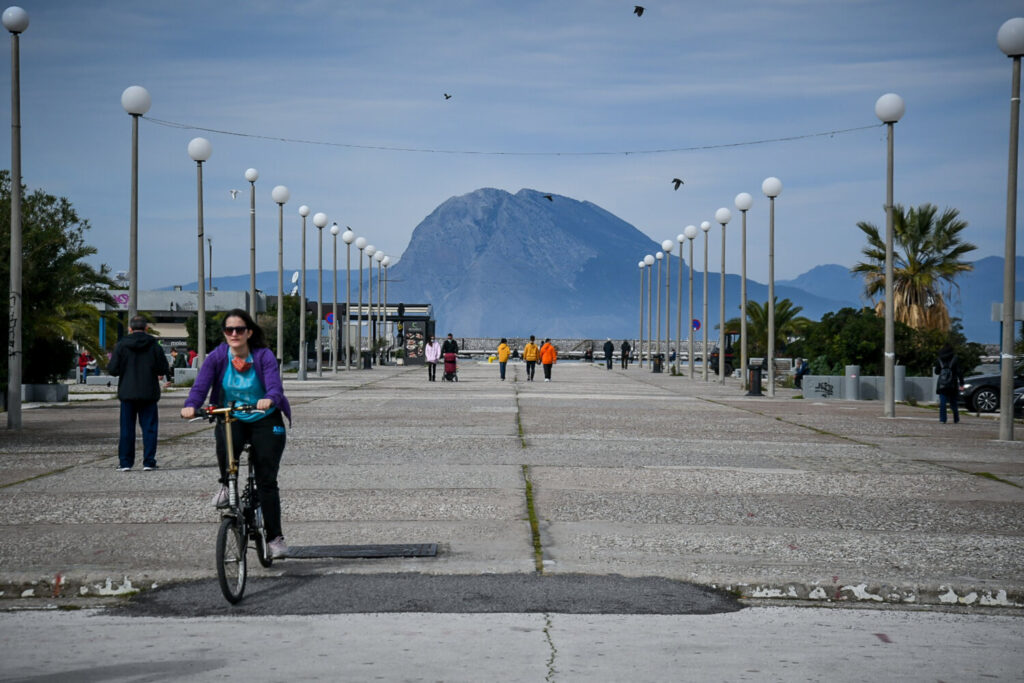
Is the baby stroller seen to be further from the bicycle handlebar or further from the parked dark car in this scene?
the bicycle handlebar

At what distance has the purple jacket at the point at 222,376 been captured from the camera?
7.61m

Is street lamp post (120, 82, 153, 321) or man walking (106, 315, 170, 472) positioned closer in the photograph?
man walking (106, 315, 170, 472)

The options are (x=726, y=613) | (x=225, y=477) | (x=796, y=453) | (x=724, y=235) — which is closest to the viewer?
(x=726, y=613)

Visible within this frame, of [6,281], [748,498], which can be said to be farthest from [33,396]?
[748,498]

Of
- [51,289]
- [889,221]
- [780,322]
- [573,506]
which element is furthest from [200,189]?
[780,322]

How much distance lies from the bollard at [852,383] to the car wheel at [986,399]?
187 inches

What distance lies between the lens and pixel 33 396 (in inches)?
1133

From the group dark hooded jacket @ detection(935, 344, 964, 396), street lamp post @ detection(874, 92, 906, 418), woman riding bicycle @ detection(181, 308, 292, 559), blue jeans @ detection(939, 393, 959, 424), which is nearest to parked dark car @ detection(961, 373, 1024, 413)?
street lamp post @ detection(874, 92, 906, 418)

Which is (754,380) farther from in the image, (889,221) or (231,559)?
(231,559)

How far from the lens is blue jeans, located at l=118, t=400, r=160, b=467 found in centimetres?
1347

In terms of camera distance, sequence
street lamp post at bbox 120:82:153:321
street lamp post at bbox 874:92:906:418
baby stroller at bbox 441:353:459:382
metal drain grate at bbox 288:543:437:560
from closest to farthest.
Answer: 1. metal drain grate at bbox 288:543:437:560
2. street lamp post at bbox 120:82:153:321
3. street lamp post at bbox 874:92:906:418
4. baby stroller at bbox 441:353:459:382

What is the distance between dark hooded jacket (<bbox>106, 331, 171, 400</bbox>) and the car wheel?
2048 cm

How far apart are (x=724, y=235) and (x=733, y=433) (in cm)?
2769

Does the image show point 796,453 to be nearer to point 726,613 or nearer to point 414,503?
point 414,503
